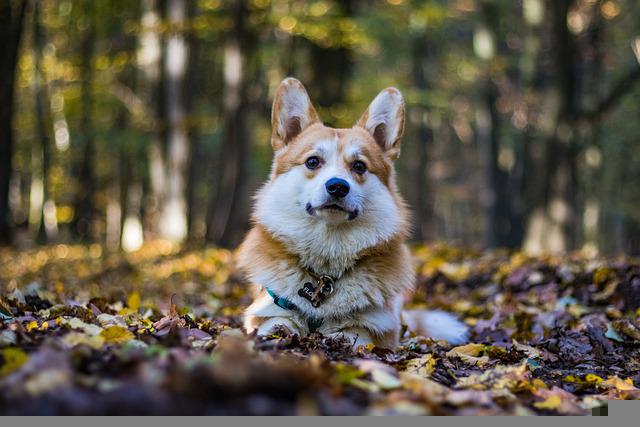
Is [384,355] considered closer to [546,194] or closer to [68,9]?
[546,194]

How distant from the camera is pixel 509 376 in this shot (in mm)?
3291

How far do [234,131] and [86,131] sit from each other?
26.0 feet

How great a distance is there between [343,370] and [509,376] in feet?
3.39

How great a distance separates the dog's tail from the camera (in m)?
5.09

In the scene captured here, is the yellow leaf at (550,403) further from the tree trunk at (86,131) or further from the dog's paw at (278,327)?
the tree trunk at (86,131)

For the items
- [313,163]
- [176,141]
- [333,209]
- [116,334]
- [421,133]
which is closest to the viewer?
[116,334]

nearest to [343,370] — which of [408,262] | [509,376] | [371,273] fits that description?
[509,376]

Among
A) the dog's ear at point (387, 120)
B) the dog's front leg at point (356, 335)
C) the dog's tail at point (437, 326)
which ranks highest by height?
the dog's ear at point (387, 120)

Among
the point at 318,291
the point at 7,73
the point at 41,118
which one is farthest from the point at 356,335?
the point at 41,118

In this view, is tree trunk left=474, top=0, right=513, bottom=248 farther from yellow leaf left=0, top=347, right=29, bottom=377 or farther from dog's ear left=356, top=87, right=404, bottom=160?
yellow leaf left=0, top=347, right=29, bottom=377

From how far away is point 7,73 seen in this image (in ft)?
41.7

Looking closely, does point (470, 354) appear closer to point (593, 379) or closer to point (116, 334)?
point (593, 379)

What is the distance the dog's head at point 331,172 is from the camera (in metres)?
4.48

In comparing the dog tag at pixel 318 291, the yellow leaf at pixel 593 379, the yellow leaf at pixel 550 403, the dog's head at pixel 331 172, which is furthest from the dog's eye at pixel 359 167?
the yellow leaf at pixel 550 403
